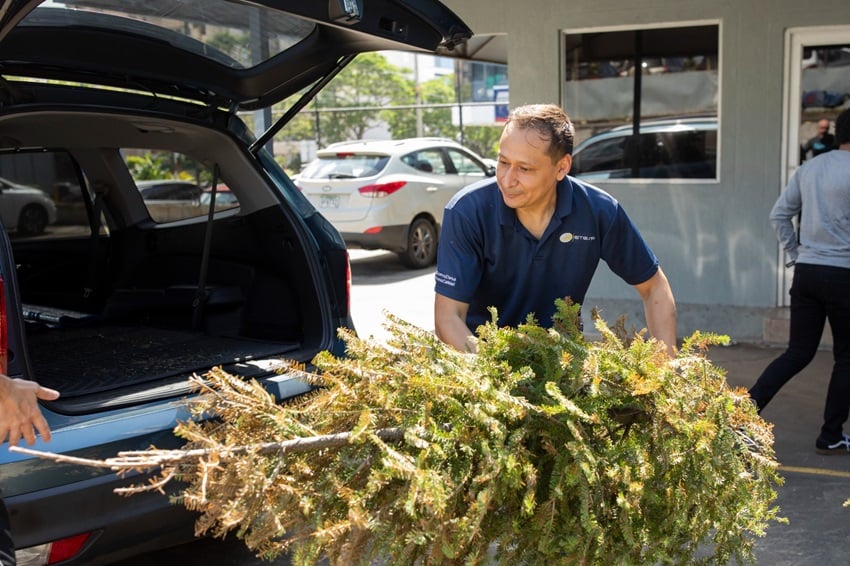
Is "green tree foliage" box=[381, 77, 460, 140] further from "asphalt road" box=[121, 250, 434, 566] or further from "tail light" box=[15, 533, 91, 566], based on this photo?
"tail light" box=[15, 533, 91, 566]

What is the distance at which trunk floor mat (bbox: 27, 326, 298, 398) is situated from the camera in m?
4.02

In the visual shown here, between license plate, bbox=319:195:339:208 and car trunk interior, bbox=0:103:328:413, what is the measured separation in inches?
271

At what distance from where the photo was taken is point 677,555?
2225mm

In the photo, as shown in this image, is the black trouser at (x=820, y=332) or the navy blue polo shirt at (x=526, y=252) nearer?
the navy blue polo shirt at (x=526, y=252)

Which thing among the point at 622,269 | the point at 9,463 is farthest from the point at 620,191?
the point at 9,463

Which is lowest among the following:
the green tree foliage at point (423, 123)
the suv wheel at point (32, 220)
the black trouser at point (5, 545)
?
the black trouser at point (5, 545)

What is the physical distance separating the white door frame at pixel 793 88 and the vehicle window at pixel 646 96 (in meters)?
0.52

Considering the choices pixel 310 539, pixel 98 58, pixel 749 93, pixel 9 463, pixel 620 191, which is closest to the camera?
pixel 310 539

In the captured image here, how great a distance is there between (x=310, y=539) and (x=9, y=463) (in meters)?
1.30

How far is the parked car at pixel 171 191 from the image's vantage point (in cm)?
633

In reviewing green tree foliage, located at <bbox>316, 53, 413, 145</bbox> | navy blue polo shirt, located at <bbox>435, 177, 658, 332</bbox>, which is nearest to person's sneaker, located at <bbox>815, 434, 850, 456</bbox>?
navy blue polo shirt, located at <bbox>435, 177, 658, 332</bbox>

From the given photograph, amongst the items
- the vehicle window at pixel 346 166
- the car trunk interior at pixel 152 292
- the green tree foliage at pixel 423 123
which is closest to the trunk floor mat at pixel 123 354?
the car trunk interior at pixel 152 292

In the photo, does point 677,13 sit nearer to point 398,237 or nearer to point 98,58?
point 98,58

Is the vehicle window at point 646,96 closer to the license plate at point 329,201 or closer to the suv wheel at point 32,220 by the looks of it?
the suv wheel at point 32,220
